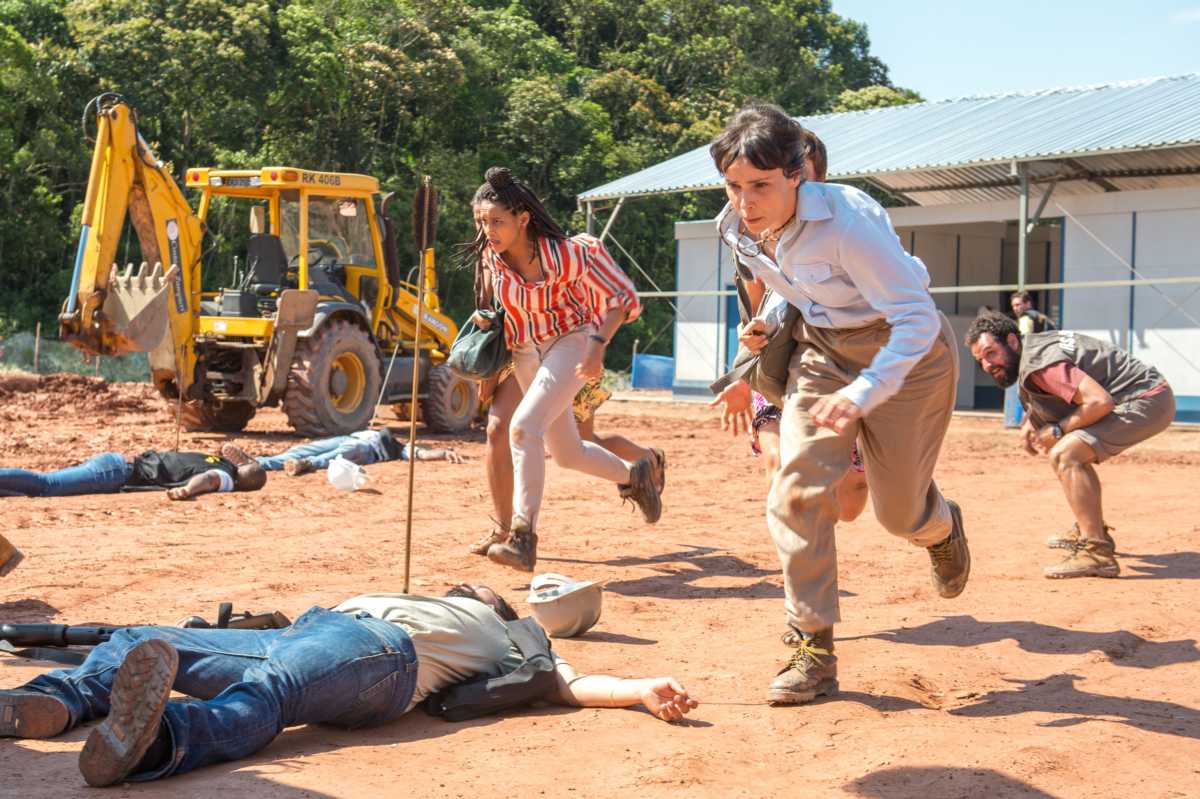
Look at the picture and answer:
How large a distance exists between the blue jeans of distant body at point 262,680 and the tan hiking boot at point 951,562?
6.92 ft

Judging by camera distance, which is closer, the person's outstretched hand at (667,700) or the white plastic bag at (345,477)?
the person's outstretched hand at (667,700)

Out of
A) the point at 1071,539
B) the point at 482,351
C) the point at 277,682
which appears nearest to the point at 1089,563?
the point at 1071,539

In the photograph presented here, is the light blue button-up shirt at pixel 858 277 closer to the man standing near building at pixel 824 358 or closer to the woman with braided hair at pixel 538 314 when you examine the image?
the man standing near building at pixel 824 358

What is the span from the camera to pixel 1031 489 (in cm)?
1133

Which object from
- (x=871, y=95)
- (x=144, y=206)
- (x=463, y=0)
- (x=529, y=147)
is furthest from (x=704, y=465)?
(x=871, y=95)

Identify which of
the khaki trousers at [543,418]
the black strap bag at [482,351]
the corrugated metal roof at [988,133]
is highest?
the corrugated metal roof at [988,133]

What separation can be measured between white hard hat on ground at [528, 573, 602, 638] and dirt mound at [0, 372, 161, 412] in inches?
505

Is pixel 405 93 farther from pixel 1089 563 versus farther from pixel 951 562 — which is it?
pixel 951 562

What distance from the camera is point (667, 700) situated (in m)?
4.00

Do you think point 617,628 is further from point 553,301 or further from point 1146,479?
point 1146,479

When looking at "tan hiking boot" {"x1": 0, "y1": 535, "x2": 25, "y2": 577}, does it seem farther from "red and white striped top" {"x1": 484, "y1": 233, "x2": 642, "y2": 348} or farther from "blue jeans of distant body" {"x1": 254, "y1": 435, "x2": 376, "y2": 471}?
"blue jeans of distant body" {"x1": 254, "y1": 435, "x2": 376, "y2": 471}

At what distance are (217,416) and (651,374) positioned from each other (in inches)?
545

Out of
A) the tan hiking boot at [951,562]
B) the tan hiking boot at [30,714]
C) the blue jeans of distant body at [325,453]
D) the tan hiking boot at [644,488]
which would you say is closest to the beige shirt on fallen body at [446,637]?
the tan hiking boot at [30,714]

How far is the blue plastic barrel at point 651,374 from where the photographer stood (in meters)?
27.8
